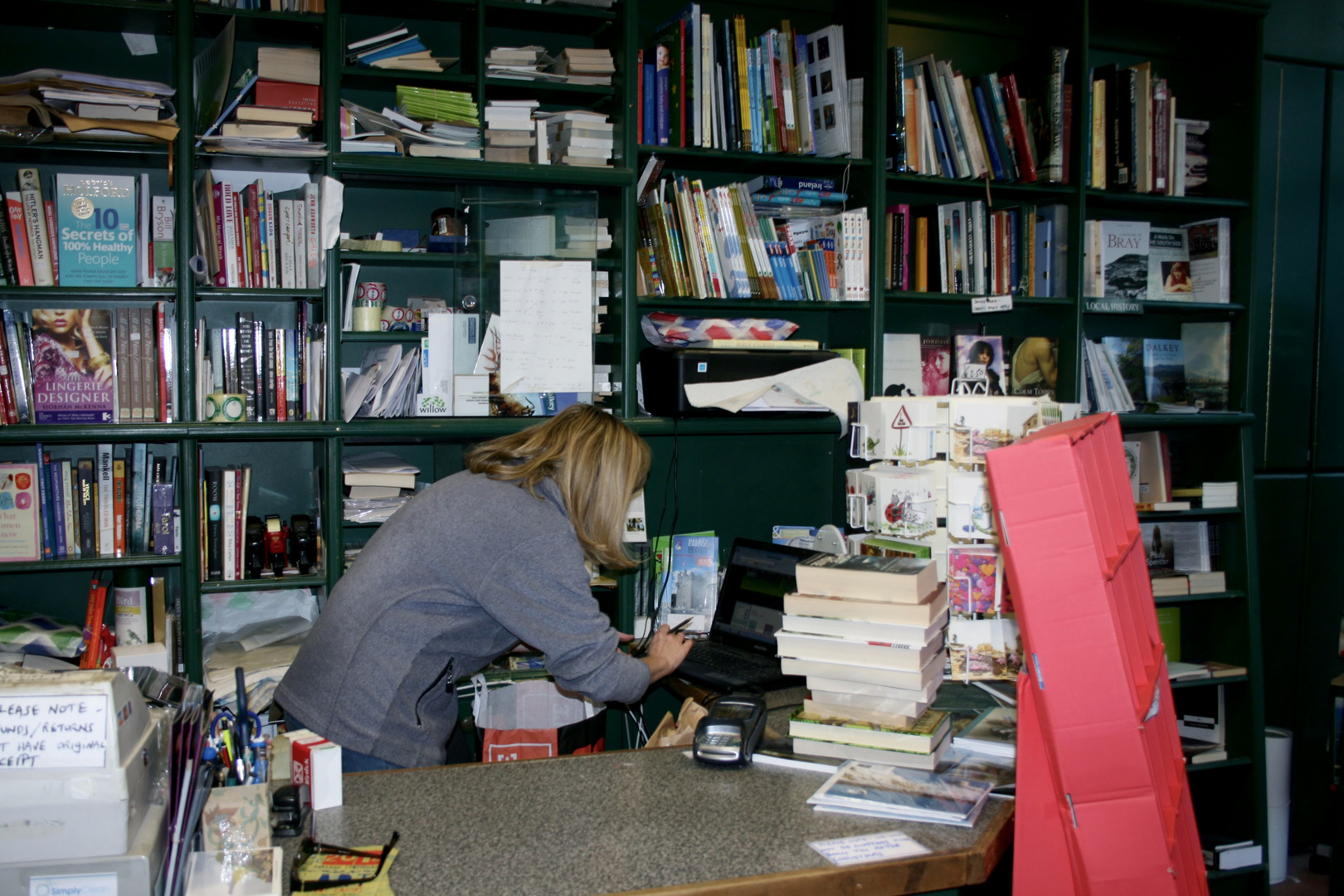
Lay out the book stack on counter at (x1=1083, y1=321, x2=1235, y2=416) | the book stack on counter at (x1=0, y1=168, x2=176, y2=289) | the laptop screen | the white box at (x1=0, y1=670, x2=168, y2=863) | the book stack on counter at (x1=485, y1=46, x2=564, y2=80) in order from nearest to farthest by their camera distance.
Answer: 1. the white box at (x1=0, y1=670, x2=168, y2=863)
2. the book stack on counter at (x1=0, y1=168, x2=176, y2=289)
3. the laptop screen
4. the book stack on counter at (x1=485, y1=46, x2=564, y2=80)
5. the book stack on counter at (x1=1083, y1=321, x2=1235, y2=416)

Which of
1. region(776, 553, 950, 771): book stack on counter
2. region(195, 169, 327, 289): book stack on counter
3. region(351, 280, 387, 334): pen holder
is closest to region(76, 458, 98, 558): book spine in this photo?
region(195, 169, 327, 289): book stack on counter

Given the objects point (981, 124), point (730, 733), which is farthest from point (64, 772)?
point (981, 124)

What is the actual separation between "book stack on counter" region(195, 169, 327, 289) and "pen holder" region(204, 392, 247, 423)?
29cm

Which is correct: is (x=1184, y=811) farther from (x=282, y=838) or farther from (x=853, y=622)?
(x=282, y=838)

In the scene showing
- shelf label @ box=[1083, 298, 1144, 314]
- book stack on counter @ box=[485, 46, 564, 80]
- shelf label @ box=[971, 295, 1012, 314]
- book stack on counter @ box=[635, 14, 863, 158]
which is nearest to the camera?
book stack on counter @ box=[485, 46, 564, 80]

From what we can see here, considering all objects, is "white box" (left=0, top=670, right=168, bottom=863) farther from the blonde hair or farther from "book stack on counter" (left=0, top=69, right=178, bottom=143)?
"book stack on counter" (left=0, top=69, right=178, bottom=143)

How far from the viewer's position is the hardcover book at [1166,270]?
3.46 m

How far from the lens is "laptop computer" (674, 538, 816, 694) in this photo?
2383 millimetres

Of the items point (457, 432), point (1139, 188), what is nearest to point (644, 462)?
point (457, 432)

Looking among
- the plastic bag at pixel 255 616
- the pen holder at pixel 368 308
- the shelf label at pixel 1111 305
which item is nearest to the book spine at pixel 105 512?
the plastic bag at pixel 255 616

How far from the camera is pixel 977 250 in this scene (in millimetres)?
3139

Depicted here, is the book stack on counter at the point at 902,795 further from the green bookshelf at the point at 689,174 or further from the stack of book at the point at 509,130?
the stack of book at the point at 509,130

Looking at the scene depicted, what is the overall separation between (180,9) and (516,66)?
0.85 meters

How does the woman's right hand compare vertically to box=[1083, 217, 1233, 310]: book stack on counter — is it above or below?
below
